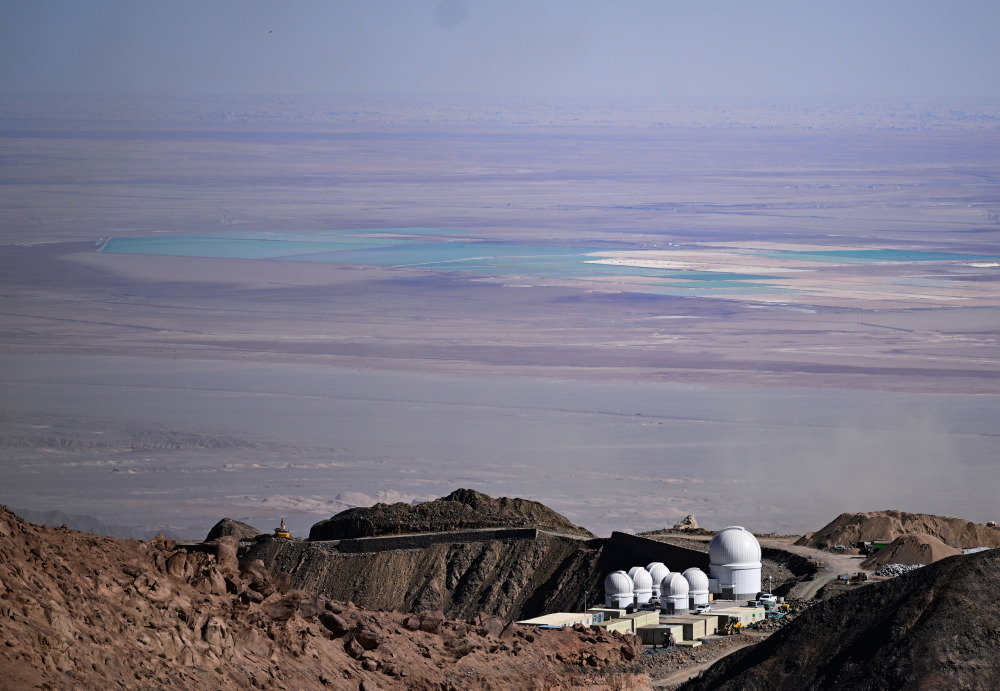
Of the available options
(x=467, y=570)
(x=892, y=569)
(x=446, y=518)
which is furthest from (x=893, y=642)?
(x=446, y=518)

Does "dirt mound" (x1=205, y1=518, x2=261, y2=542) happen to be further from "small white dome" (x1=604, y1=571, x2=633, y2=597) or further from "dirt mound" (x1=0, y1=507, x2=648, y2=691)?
"dirt mound" (x1=0, y1=507, x2=648, y2=691)

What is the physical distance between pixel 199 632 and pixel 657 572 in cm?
2585

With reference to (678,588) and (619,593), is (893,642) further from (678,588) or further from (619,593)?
(619,593)

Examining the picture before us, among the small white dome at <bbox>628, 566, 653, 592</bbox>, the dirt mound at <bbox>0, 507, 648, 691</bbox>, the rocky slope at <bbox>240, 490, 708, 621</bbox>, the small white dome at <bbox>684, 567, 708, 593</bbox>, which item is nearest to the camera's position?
the dirt mound at <bbox>0, 507, 648, 691</bbox>

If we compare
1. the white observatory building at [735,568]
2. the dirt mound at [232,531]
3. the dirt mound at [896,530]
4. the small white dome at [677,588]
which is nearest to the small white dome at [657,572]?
the white observatory building at [735,568]

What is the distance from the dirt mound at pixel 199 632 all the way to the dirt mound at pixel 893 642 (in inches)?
150

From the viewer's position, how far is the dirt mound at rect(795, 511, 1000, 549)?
56594 millimetres

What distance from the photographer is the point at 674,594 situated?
141ft

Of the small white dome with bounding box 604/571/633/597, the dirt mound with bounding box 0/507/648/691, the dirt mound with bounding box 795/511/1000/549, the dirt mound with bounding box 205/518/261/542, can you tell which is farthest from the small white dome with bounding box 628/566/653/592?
the dirt mound with bounding box 205/518/261/542

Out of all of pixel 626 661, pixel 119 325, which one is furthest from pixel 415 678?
pixel 119 325

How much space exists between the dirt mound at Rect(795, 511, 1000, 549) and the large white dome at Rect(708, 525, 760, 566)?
39.5 ft

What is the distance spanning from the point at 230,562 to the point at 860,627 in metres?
11.6

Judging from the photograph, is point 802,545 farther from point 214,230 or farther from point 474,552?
point 214,230

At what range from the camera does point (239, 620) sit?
24.0 metres
